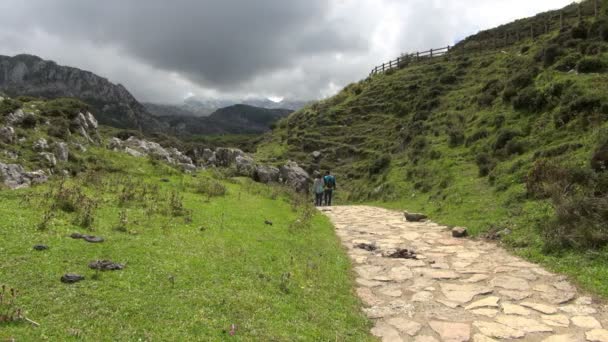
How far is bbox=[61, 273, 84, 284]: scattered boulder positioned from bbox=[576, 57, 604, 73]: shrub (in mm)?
27307

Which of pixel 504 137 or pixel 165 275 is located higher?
pixel 504 137

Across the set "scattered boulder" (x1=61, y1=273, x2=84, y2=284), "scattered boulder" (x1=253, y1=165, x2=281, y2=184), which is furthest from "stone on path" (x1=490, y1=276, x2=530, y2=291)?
"scattered boulder" (x1=253, y1=165, x2=281, y2=184)

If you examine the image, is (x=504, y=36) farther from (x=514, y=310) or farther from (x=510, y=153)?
(x=514, y=310)

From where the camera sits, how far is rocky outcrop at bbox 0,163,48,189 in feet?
67.6

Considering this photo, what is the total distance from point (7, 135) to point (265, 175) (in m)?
21.1

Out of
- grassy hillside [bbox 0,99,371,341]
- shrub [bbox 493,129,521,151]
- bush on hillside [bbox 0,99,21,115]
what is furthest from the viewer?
bush on hillside [bbox 0,99,21,115]

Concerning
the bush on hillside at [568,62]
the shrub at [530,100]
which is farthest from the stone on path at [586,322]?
the bush on hillside at [568,62]

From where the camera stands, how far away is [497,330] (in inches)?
297

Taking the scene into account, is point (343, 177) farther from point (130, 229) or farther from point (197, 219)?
point (130, 229)

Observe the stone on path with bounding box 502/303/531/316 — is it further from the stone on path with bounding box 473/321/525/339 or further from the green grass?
the green grass

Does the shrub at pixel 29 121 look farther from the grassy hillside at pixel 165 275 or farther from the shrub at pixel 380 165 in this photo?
the shrub at pixel 380 165

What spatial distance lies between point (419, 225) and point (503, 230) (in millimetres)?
4562

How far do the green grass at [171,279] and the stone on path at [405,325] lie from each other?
0.63 m

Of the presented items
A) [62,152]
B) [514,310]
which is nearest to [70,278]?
[514,310]
